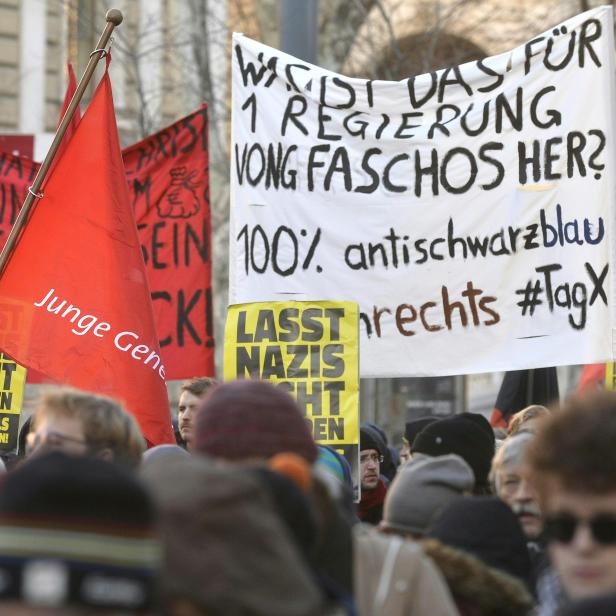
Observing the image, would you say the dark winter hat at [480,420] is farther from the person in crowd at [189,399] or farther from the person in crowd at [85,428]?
the person in crowd at [85,428]

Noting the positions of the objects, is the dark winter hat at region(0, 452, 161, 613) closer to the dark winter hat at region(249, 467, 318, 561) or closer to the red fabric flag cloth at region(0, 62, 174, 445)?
the dark winter hat at region(249, 467, 318, 561)

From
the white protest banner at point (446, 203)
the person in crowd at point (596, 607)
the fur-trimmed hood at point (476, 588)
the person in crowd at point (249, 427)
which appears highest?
the white protest banner at point (446, 203)

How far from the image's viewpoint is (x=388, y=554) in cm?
288

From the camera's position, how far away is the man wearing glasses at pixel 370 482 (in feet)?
23.7

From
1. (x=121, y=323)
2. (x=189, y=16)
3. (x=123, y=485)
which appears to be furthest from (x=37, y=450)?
(x=189, y=16)

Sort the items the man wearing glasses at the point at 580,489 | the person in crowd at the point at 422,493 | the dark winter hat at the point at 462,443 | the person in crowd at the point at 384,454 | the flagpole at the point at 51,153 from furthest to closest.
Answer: the person in crowd at the point at 384,454, the flagpole at the point at 51,153, the dark winter hat at the point at 462,443, the person in crowd at the point at 422,493, the man wearing glasses at the point at 580,489

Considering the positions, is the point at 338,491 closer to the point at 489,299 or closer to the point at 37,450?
the point at 37,450

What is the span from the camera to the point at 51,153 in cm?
664

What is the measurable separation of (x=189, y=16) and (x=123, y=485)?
1793 centimetres

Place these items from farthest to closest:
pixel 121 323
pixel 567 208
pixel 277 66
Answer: pixel 277 66, pixel 567 208, pixel 121 323

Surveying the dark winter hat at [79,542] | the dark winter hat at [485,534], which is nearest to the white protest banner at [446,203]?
the dark winter hat at [485,534]

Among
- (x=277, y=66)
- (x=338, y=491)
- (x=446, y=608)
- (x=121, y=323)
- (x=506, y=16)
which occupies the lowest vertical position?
(x=446, y=608)

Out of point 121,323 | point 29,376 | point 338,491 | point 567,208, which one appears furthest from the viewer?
Answer: point 29,376

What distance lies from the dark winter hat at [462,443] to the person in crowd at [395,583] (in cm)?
195
